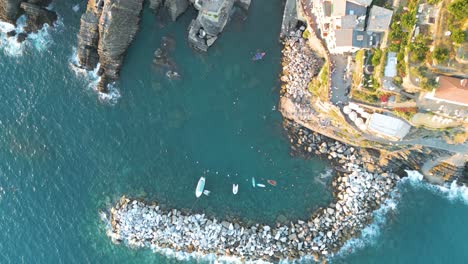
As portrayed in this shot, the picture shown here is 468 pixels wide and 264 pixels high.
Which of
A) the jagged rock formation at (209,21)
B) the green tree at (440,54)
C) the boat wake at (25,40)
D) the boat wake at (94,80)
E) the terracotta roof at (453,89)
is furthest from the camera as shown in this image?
the boat wake at (25,40)

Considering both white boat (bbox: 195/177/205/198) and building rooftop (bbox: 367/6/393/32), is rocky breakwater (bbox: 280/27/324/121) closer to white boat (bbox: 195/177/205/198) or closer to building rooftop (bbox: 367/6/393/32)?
building rooftop (bbox: 367/6/393/32)

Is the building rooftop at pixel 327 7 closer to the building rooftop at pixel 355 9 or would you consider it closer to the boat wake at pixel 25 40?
the building rooftop at pixel 355 9

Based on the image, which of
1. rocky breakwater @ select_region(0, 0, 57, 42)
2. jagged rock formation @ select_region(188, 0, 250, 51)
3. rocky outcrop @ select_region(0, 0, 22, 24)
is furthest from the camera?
rocky breakwater @ select_region(0, 0, 57, 42)

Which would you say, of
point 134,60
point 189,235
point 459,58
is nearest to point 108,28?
point 134,60

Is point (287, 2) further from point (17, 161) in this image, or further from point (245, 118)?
point (17, 161)

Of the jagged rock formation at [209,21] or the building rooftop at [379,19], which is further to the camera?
the jagged rock formation at [209,21]

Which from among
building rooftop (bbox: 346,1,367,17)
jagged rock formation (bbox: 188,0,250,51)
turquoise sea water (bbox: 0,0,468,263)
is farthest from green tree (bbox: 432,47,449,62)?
jagged rock formation (bbox: 188,0,250,51)

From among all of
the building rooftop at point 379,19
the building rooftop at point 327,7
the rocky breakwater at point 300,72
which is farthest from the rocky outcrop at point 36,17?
the building rooftop at point 379,19

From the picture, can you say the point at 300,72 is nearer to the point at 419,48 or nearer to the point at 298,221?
the point at 419,48

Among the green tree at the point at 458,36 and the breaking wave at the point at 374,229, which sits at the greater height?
the green tree at the point at 458,36
